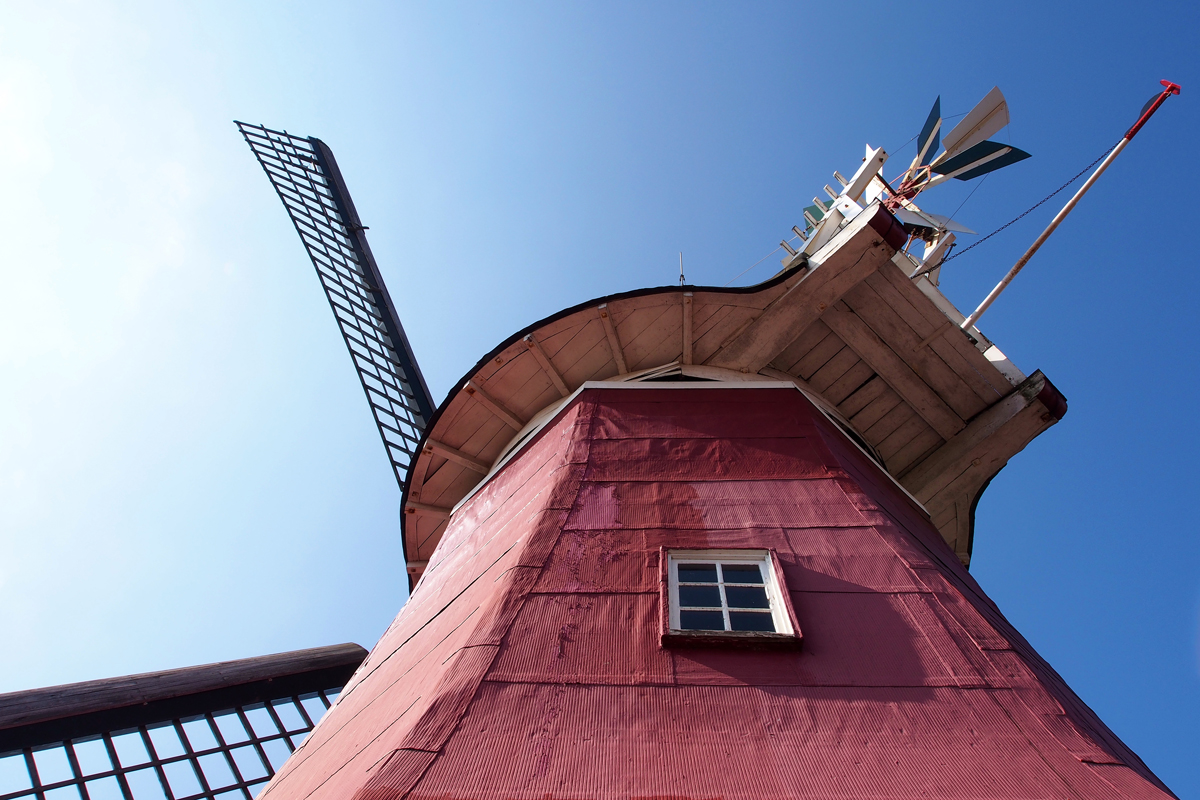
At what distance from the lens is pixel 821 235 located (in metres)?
11.6

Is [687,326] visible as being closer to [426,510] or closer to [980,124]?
[426,510]

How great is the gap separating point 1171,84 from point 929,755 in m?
8.82

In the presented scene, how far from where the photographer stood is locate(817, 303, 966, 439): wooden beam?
29.1ft

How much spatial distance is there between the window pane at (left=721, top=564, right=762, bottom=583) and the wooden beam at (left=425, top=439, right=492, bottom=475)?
15.8 feet

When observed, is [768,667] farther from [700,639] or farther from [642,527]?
[642,527]

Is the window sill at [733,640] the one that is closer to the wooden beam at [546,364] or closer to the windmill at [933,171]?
the wooden beam at [546,364]

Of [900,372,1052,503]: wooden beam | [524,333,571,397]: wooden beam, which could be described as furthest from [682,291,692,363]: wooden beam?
[900,372,1052,503]: wooden beam

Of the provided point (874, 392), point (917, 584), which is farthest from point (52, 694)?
point (874, 392)

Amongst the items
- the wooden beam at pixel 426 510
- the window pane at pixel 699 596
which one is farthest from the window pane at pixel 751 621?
the wooden beam at pixel 426 510

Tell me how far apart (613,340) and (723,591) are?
13.7 ft

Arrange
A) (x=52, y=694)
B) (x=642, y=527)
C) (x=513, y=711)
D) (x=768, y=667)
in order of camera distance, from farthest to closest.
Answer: (x=52, y=694)
(x=642, y=527)
(x=768, y=667)
(x=513, y=711)

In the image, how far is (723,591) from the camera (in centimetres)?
494

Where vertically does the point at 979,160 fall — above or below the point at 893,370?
above

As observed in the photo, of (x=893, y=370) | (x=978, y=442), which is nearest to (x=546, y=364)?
(x=893, y=370)
